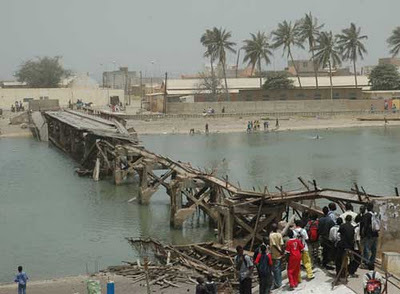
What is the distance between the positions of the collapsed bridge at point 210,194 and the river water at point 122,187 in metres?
0.87

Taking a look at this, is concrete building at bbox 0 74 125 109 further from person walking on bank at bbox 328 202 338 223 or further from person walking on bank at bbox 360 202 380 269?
person walking on bank at bbox 360 202 380 269

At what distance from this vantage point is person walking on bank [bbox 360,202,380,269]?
43.1 ft

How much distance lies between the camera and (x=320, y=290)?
12.5 meters

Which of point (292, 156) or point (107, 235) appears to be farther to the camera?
point (292, 156)

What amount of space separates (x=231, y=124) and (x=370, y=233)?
67554 mm

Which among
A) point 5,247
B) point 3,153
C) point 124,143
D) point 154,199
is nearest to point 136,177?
point 124,143

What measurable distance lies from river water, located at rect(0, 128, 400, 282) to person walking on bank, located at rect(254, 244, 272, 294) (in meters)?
8.53

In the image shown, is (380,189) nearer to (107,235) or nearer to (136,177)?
(136,177)

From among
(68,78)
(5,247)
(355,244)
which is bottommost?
(5,247)

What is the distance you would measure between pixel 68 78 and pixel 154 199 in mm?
106382

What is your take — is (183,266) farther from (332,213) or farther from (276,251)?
(332,213)

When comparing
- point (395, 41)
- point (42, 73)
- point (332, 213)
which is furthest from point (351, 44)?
point (332, 213)

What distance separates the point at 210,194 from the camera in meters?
24.6

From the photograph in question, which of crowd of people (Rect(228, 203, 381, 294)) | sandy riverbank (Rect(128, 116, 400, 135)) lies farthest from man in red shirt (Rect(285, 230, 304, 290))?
sandy riverbank (Rect(128, 116, 400, 135))
